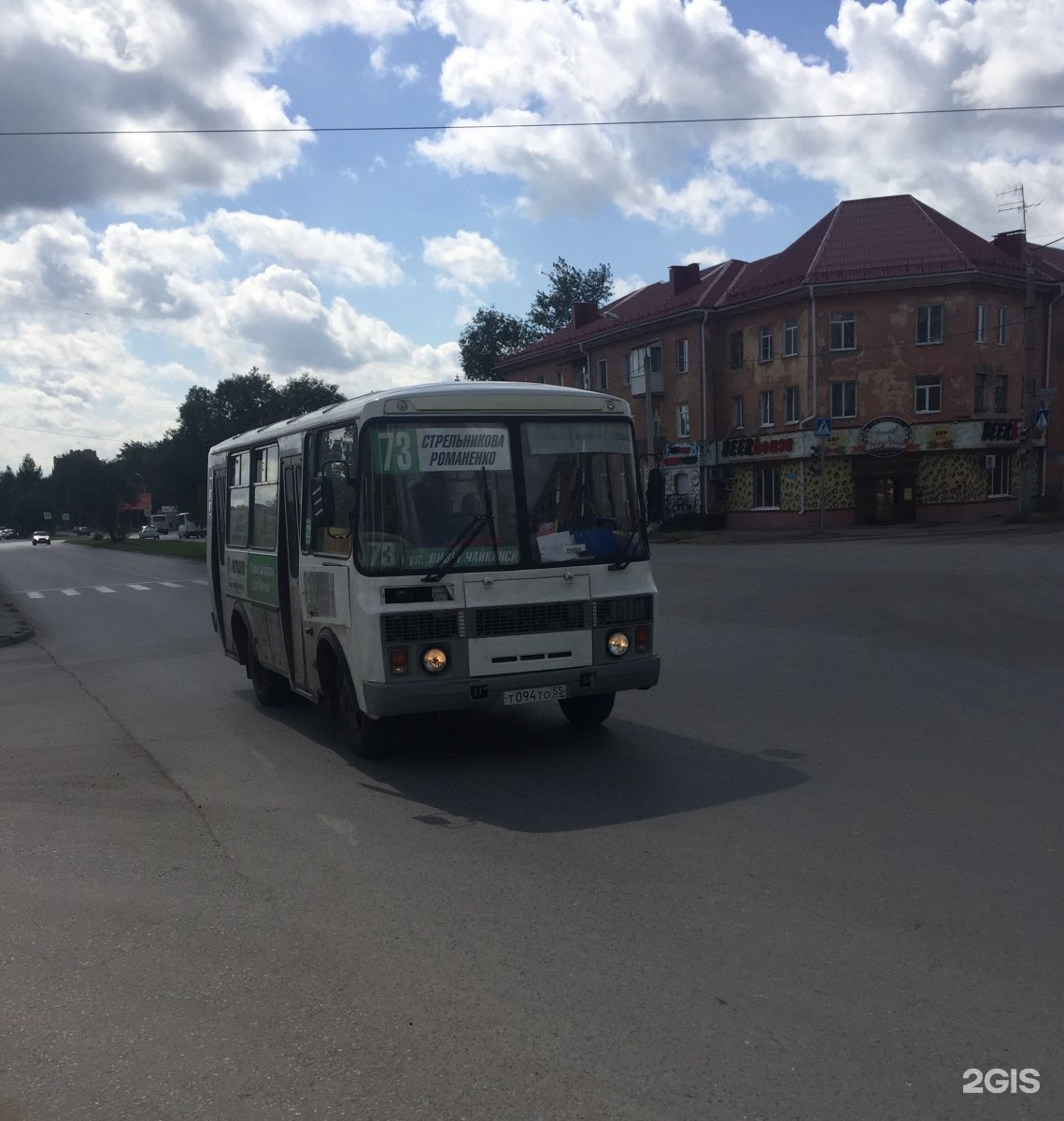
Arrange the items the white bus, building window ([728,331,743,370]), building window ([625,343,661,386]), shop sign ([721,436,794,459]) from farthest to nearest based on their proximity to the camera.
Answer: building window ([625,343,661,386])
building window ([728,331,743,370])
shop sign ([721,436,794,459])
the white bus

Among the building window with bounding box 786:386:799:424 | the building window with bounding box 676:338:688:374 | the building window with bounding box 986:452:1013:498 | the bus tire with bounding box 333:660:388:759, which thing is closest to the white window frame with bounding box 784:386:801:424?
the building window with bounding box 786:386:799:424

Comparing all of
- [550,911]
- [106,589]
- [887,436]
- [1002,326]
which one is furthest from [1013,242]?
[550,911]

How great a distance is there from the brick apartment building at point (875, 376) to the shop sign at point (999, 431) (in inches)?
2.7

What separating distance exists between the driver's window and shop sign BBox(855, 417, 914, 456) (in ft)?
129

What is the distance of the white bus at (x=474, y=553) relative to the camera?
7523mm

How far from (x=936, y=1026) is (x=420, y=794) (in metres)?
4.06

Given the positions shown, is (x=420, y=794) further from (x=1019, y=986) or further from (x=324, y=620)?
(x=1019, y=986)

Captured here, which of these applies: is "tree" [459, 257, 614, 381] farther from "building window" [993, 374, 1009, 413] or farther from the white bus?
the white bus

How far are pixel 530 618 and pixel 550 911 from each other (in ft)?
10.1

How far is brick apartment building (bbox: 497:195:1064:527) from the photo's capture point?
44.2 m

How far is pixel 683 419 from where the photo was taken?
5275 cm

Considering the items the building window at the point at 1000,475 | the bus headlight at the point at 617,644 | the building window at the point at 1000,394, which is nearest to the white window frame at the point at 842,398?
the building window at the point at 1000,394

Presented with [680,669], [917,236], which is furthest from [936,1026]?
[917,236]

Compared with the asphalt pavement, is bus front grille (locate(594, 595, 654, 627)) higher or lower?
higher
